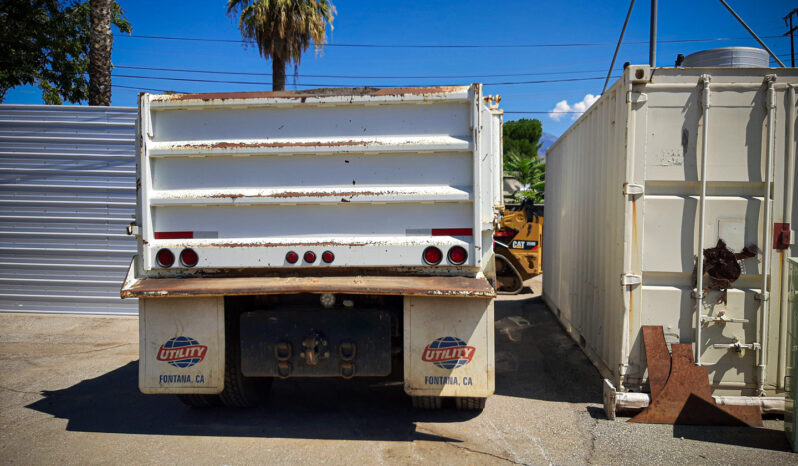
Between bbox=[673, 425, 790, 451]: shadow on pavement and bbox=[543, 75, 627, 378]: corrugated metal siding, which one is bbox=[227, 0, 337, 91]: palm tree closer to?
bbox=[543, 75, 627, 378]: corrugated metal siding

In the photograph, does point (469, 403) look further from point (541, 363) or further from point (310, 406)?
point (541, 363)

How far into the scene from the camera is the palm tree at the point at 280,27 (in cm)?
1391

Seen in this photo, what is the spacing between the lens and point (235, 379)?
14.4 ft

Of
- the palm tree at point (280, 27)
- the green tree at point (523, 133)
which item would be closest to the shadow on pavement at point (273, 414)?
the palm tree at point (280, 27)

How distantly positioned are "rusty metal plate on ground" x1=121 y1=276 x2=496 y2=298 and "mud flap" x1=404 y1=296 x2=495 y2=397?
Answer: 0.20m

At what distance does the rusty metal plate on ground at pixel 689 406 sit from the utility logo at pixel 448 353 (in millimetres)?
1614

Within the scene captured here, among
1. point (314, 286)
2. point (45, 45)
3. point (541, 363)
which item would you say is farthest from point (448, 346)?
point (45, 45)

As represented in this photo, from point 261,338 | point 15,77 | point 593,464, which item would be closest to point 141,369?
point 261,338

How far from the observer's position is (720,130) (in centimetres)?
435

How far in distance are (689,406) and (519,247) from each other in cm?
698

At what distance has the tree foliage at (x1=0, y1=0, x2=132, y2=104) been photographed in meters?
14.4

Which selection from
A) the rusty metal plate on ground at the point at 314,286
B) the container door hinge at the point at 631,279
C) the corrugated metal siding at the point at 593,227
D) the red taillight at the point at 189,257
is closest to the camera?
the rusty metal plate on ground at the point at 314,286

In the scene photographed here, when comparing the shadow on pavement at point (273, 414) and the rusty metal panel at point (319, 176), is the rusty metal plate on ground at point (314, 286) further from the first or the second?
the shadow on pavement at point (273, 414)

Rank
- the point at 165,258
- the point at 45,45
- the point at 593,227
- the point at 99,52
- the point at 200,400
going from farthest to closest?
the point at 45,45 → the point at 99,52 → the point at 593,227 → the point at 200,400 → the point at 165,258
